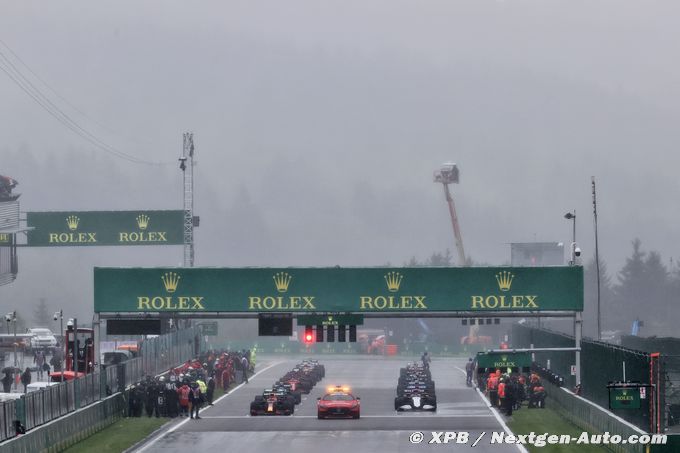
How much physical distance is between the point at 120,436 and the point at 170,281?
13551 mm

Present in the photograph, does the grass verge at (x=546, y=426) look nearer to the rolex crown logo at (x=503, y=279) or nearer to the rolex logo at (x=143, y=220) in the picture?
the rolex crown logo at (x=503, y=279)

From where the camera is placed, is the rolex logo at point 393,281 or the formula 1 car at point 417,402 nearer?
the formula 1 car at point 417,402

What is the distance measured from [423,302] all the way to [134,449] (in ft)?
62.6

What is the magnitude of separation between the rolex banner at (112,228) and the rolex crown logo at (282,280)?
97.8 feet

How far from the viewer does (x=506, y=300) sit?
54.8m

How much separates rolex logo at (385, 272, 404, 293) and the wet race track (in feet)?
17.2

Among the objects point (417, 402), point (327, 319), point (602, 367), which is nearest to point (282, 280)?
point (327, 319)

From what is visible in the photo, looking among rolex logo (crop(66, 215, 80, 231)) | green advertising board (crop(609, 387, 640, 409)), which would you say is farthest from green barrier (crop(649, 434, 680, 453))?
rolex logo (crop(66, 215, 80, 231))

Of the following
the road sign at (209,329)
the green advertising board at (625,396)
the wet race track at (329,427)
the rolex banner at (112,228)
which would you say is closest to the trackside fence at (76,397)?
the wet race track at (329,427)

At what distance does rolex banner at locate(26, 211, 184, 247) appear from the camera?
84688mm

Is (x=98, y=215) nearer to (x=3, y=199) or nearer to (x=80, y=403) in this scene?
(x=3, y=199)

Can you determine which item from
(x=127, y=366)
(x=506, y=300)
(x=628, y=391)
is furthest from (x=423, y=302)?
(x=628, y=391)

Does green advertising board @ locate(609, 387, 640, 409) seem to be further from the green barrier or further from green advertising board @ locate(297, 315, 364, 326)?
green advertising board @ locate(297, 315, 364, 326)

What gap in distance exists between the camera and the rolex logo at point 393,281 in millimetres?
55312
